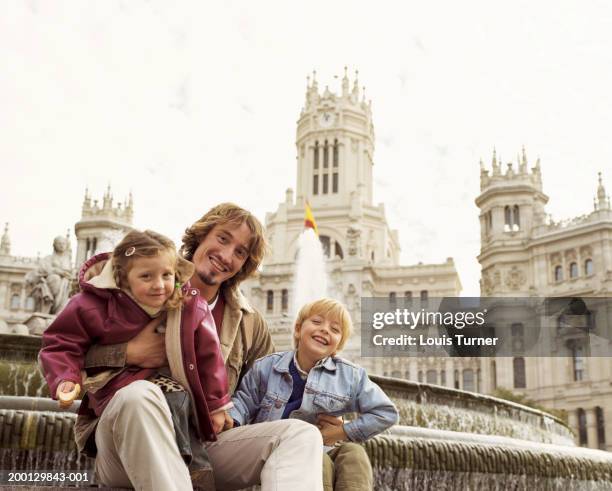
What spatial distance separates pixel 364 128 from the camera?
82188mm

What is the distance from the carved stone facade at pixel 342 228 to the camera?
6391 cm

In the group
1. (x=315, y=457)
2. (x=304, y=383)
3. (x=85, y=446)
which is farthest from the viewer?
(x=304, y=383)

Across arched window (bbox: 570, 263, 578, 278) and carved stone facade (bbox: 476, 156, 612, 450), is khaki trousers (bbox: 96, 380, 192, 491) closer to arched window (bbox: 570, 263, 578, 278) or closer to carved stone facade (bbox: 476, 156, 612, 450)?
carved stone facade (bbox: 476, 156, 612, 450)

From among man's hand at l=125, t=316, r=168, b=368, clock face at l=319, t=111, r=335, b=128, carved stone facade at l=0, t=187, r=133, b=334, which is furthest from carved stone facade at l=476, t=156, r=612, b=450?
man's hand at l=125, t=316, r=168, b=368

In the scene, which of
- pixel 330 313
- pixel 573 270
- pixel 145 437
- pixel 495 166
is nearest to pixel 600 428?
pixel 573 270

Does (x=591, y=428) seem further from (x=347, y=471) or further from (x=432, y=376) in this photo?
(x=347, y=471)

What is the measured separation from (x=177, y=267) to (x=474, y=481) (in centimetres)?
466

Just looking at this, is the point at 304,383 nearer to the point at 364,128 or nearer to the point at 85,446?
the point at 85,446

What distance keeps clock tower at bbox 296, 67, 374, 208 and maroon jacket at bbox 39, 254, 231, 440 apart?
237ft

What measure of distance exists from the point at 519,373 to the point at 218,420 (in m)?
51.0

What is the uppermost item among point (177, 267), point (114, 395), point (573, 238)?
point (573, 238)

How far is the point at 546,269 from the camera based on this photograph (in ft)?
178

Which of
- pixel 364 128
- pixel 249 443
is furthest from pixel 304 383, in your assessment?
pixel 364 128

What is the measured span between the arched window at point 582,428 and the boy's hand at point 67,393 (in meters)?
49.5
